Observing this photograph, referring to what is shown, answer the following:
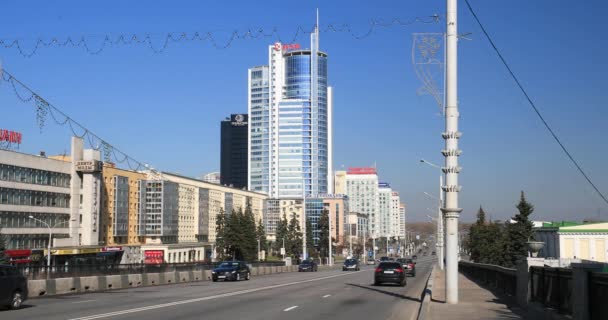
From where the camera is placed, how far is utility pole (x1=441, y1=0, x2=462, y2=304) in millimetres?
20109

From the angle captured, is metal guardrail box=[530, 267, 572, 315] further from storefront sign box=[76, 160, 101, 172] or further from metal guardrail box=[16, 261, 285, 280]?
storefront sign box=[76, 160, 101, 172]

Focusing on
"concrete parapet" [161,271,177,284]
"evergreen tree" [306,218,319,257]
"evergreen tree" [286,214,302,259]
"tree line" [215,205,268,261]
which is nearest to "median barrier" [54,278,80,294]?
"concrete parapet" [161,271,177,284]

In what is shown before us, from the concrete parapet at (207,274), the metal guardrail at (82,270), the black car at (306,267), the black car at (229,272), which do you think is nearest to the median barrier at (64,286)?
the metal guardrail at (82,270)

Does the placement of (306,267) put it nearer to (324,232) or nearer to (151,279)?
(151,279)

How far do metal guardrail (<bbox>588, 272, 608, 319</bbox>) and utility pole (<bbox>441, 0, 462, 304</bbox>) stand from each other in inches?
280

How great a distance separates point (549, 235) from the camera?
Result: 114500 millimetres

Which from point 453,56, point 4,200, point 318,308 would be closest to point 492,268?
point 318,308

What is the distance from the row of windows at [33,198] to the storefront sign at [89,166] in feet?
15.1

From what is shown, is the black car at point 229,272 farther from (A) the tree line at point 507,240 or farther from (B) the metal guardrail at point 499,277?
(A) the tree line at point 507,240

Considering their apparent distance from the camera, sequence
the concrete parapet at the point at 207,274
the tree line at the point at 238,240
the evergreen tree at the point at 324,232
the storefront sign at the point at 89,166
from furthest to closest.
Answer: the evergreen tree at the point at 324,232 → the tree line at the point at 238,240 → the storefront sign at the point at 89,166 → the concrete parapet at the point at 207,274

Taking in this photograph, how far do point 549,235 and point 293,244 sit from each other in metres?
53.4

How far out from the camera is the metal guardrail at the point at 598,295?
1219cm

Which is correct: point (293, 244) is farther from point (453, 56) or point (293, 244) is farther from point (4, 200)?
point (453, 56)

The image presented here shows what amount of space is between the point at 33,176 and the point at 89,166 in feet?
31.9
